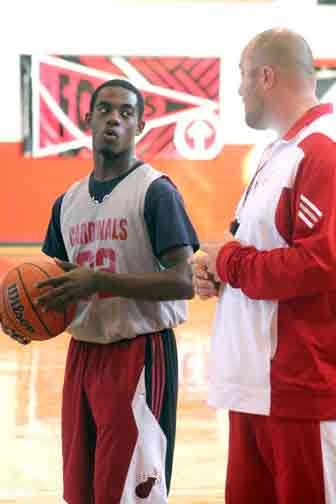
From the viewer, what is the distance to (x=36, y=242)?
8.89 meters

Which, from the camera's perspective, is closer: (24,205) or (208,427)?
(208,427)

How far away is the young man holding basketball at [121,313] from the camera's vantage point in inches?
78.7

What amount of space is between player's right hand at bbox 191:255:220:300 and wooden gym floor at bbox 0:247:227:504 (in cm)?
129

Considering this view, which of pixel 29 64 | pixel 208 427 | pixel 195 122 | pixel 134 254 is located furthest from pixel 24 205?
pixel 134 254

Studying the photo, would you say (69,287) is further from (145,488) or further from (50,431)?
(50,431)

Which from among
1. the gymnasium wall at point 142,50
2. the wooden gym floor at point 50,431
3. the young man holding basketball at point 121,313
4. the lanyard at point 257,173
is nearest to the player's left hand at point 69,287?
the young man holding basketball at point 121,313

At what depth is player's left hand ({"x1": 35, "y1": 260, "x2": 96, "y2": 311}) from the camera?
1.93 metres

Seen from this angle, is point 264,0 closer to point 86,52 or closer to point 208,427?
point 86,52

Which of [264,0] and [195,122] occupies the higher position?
[264,0]

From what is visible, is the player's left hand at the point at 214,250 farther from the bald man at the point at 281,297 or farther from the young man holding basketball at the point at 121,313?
the young man holding basketball at the point at 121,313

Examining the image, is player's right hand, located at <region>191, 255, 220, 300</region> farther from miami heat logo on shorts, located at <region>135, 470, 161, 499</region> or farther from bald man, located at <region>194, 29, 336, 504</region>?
miami heat logo on shorts, located at <region>135, 470, 161, 499</region>

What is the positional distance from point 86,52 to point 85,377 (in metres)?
7.18

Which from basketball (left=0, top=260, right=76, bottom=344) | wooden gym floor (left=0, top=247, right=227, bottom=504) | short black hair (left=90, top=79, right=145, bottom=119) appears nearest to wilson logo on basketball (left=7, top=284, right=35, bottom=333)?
basketball (left=0, top=260, right=76, bottom=344)

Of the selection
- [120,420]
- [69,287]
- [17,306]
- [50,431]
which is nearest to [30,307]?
[17,306]
